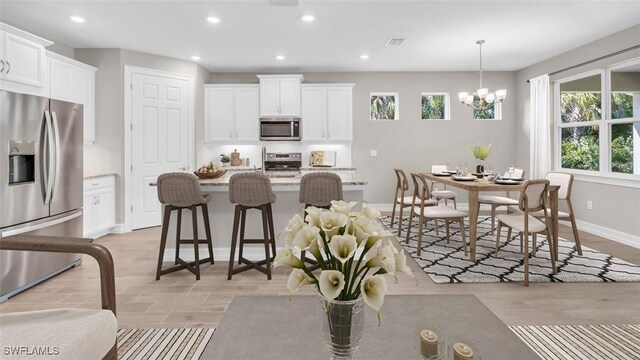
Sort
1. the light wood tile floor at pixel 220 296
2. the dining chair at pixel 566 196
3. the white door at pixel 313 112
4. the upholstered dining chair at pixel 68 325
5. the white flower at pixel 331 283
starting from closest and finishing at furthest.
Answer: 1. the white flower at pixel 331 283
2. the upholstered dining chair at pixel 68 325
3. the light wood tile floor at pixel 220 296
4. the dining chair at pixel 566 196
5. the white door at pixel 313 112

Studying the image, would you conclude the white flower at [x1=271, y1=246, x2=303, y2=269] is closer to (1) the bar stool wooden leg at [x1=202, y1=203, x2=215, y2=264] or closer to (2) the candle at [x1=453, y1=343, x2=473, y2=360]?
(2) the candle at [x1=453, y1=343, x2=473, y2=360]

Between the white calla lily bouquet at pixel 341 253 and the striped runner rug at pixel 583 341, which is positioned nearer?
the white calla lily bouquet at pixel 341 253

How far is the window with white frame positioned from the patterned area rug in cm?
142

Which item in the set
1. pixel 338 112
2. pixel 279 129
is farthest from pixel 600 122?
pixel 279 129

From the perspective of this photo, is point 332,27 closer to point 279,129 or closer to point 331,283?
point 279,129

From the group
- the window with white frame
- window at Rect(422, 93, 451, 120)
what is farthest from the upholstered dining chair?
window at Rect(422, 93, 451, 120)

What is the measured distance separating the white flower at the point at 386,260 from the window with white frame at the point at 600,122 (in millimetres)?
→ 5227

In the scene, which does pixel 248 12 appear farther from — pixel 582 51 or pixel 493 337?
pixel 582 51

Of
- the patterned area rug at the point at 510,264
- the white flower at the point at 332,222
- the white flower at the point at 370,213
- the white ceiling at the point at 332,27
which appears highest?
the white ceiling at the point at 332,27

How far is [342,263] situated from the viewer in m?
0.84

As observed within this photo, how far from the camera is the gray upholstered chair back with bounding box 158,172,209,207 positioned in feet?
10.0

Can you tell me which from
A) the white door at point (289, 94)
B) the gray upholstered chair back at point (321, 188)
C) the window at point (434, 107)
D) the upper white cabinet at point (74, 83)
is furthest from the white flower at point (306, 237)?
the window at point (434, 107)

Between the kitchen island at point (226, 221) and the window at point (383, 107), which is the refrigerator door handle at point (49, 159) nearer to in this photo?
the kitchen island at point (226, 221)

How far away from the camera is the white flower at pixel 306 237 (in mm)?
861
